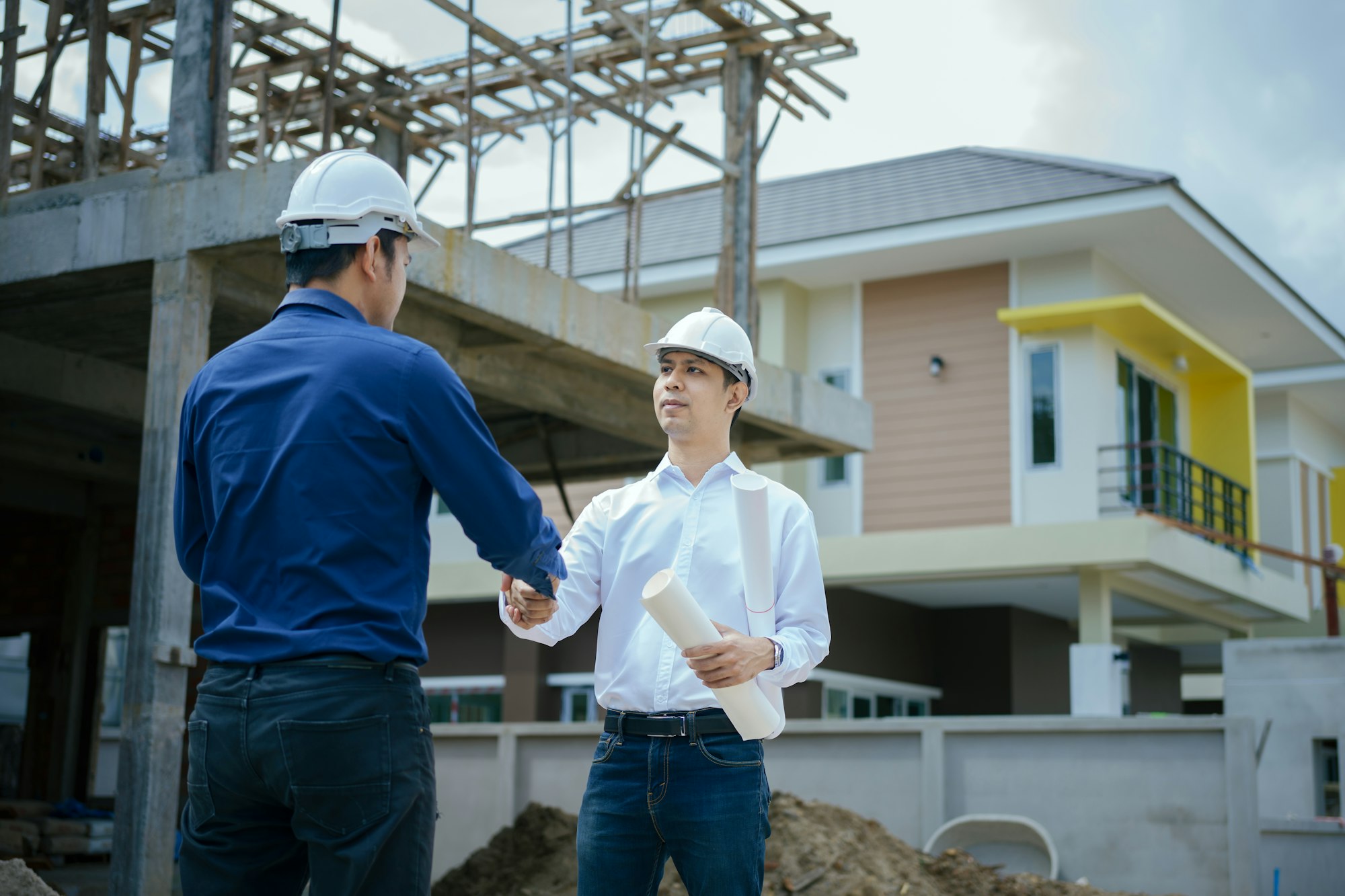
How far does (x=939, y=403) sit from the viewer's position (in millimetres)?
19484

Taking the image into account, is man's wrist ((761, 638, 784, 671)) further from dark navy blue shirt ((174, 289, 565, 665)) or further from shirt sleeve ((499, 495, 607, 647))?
dark navy blue shirt ((174, 289, 565, 665))

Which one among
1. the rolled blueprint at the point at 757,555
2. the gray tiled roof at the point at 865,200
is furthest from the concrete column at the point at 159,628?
A: the gray tiled roof at the point at 865,200

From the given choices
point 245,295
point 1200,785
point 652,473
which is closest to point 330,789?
point 652,473

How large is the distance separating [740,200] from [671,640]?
30.1 feet

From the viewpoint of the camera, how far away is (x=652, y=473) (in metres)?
3.62

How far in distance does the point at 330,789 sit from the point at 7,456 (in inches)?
429

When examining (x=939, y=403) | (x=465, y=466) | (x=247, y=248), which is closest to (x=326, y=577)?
(x=465, y=466)

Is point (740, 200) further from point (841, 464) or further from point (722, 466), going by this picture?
point (722, 466)

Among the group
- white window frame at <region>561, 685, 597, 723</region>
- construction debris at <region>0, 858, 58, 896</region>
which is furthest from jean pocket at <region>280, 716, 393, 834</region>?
white window frame at <region>561, 685, 597, 723</region>

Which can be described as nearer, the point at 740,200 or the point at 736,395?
the point at 736,395

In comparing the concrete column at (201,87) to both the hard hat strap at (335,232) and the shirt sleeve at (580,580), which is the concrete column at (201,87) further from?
the hard hat strap at (335,232)

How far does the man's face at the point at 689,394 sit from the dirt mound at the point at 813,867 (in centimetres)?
487

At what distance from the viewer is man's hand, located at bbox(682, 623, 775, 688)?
2.95 meters

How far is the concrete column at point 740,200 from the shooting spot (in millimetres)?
11859
